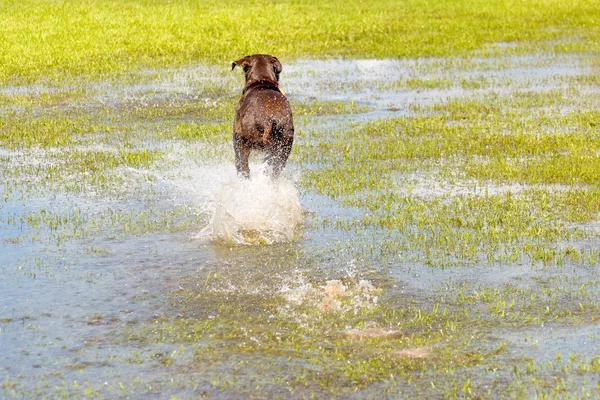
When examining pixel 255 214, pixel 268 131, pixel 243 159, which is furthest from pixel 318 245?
pixel 243 159

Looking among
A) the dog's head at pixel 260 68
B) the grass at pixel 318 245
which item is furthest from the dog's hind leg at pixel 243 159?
the dog's head at pixel 260 68

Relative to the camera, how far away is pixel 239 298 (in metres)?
8.55

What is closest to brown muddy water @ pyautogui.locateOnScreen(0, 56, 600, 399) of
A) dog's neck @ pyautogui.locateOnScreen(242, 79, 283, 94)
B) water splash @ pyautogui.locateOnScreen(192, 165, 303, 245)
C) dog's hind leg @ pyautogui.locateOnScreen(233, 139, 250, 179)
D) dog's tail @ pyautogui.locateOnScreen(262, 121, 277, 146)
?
water splash @ pyautogui.locateOnScreen(192, 165, 303, 245)

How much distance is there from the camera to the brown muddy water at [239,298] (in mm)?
6832

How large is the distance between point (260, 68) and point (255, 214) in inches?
82.5

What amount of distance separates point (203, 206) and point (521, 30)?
20.8 m

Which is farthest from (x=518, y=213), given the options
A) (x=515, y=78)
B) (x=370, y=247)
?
(x=515, y=78)

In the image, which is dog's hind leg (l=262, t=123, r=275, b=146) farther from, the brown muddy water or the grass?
the grass

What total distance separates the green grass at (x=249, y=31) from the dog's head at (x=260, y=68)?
36.1ft

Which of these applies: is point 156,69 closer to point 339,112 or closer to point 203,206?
point 339,112

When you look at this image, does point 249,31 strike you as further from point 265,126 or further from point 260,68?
point 265,126

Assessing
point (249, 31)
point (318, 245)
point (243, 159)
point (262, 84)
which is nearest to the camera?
point (318, 245)

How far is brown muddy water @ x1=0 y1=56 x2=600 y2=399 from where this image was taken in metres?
6.83

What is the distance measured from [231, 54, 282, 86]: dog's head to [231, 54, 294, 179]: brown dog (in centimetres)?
23
